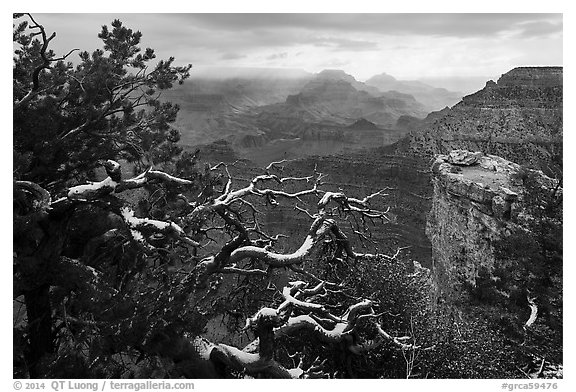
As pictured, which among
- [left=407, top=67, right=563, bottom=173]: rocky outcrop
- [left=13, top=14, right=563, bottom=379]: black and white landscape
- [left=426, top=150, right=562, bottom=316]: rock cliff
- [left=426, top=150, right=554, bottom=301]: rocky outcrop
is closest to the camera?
[left=13, top=14, right=563, bottom=379]: black and white landscape

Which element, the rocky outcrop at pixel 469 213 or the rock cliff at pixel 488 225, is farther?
the rocky outcrop at pixel 469 213

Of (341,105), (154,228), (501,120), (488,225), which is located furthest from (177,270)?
(341,105)

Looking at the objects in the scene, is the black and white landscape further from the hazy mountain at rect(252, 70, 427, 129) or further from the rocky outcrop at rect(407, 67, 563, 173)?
the hazy mountain at rect(252, 70, 427, 129)

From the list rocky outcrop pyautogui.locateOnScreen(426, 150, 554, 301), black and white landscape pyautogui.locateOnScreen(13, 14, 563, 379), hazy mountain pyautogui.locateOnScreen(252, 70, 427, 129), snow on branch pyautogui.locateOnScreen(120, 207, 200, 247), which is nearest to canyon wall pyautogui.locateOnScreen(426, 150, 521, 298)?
Answer: rocky outcrop pyautogui.locateOnScreen(426, 150, 554, 301)

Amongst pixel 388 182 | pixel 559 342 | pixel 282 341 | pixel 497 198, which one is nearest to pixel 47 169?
pixel 282 341

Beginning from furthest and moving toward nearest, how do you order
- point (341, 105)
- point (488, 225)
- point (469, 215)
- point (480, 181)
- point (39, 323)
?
point (341, 105), point (480, 181), point (469, 215), point (488, 225), point (39, 323)

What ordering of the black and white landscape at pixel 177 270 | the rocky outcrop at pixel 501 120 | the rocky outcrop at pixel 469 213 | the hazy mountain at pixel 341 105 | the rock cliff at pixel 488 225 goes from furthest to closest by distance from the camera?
1. the hazy mountain at pixel 341 105
2. the rocky outcrop at pixel 501 120
3. the rocky outcrop at pixel 469 213
4. the rock cliff at pixel 488 225
5. the black and white landscape at pixel 177 270

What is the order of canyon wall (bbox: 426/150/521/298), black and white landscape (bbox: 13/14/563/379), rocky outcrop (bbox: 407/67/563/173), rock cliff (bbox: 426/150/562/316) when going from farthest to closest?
rocky outcrop (bbox: 407/67/563/173) → canyon wall (bbox: 426/150/521/298) → rock cliff (bbox: 426/150/562/316) → black and white landscape (bbox: 13/14/563/379)

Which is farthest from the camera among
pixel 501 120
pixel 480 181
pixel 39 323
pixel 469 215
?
pixel 501 120

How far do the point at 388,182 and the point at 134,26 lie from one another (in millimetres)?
31452

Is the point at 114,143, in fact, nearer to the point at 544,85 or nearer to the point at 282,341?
the point at 282,341

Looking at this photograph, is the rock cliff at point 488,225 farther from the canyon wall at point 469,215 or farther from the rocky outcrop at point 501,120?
the rocky outcrop at point 501,120

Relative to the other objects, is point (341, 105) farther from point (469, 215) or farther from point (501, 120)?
point (469, 215)

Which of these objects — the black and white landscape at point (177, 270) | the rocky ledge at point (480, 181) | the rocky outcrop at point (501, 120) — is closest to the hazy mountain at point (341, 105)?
the rocky outcrop at point (501, 120)
